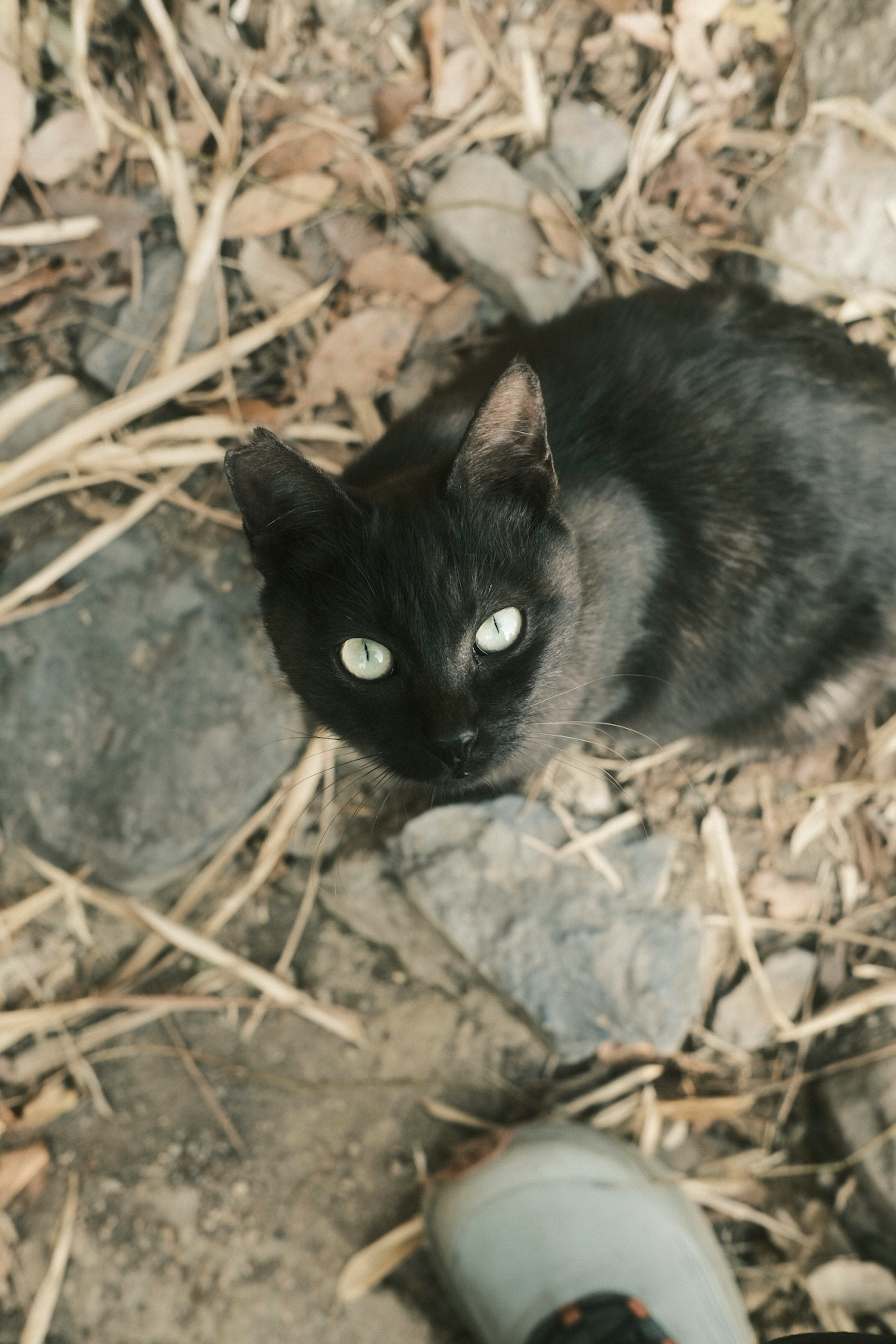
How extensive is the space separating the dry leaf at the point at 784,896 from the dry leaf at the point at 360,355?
1.43 m

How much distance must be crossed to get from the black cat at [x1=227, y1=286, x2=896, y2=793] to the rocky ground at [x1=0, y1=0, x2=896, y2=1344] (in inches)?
15.2

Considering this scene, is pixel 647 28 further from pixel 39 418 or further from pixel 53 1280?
pixel 53 1280

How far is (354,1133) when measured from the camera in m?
2.08

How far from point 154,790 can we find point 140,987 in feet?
1.50

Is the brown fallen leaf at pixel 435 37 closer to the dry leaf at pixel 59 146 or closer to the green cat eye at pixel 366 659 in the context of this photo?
the dry leaf at pixel 59 146

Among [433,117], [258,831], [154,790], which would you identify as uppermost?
[433,117]

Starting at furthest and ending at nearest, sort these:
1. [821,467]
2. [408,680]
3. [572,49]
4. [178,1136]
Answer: [572,49] → [178,1136] → [821,467] → [408,680]

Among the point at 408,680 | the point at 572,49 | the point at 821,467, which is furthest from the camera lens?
Answer: the point at 572,49

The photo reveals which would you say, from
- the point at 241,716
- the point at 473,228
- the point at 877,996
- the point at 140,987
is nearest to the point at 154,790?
the point at 241,716

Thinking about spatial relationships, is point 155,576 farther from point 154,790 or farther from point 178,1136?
point 178,1136

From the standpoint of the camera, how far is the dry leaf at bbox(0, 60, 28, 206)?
2045 millimetres

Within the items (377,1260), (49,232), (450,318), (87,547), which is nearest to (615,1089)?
(377,1260)

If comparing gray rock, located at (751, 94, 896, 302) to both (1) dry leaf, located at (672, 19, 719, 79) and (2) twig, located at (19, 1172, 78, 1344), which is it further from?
(2) twig, located at (19, 1172, 78, 1344)

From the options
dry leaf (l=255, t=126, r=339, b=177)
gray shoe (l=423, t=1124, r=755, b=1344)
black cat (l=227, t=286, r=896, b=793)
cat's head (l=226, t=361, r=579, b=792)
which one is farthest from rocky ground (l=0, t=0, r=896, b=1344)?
cat's head (l=226, t=361, r=579, b=792)
